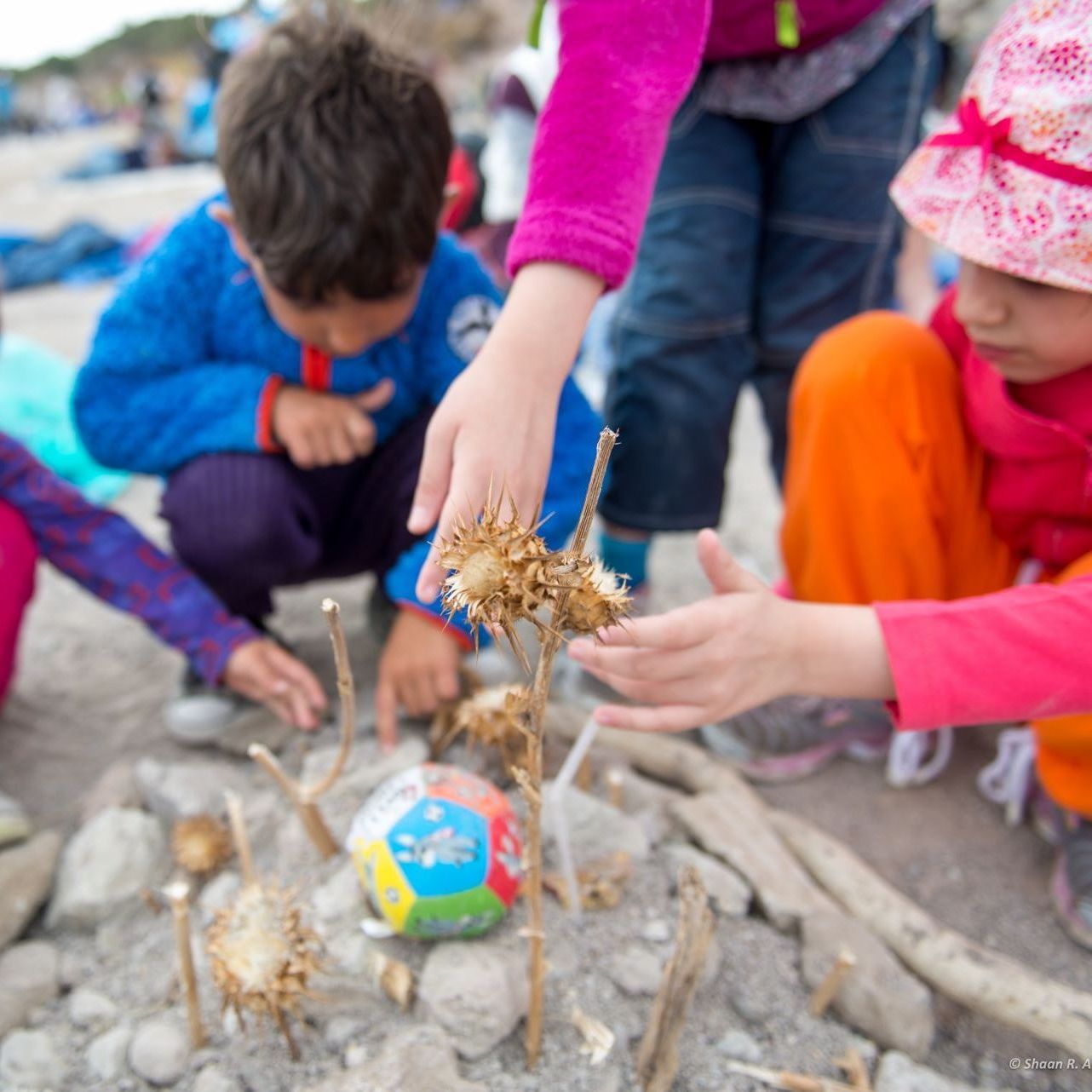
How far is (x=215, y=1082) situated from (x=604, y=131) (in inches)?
49.9

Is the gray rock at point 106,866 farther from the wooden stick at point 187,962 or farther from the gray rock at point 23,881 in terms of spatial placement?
the wooden stick at point 187,962

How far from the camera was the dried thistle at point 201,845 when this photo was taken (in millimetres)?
1472

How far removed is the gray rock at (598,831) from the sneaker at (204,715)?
699 millimetres

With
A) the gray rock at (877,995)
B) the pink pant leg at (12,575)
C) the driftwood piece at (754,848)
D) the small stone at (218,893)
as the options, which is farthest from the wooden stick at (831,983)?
the pink pant leg at (12,575)

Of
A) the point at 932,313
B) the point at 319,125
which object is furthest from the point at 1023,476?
the point at 319,125

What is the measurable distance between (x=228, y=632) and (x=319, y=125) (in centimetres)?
90

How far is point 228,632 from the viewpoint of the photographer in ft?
5.72

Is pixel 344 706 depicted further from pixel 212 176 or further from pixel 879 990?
pixel 212 176

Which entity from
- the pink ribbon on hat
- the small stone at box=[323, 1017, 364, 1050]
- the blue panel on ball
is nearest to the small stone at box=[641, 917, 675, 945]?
the blue panel on ball

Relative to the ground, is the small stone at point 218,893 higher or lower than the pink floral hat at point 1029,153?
lower

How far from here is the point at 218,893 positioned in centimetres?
146

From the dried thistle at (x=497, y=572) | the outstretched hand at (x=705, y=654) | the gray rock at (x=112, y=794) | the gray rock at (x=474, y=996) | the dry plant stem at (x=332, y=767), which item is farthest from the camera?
the gray rock at (x=112, y=794)

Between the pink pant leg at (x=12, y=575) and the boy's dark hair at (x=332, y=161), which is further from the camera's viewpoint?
the pink pant leg at (x=12, y=575)

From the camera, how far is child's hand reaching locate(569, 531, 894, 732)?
1.06m
